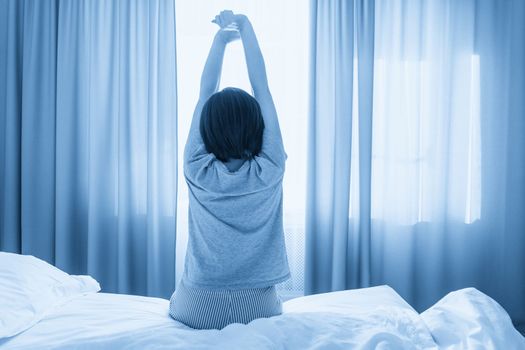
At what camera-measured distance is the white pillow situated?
49.3 inches

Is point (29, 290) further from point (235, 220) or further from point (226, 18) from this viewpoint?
point (226, 18)

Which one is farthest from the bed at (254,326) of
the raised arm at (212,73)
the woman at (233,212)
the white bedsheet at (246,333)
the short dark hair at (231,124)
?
the raised arm at (212,73)

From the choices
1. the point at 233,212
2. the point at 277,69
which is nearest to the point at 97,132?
the point at 277,69

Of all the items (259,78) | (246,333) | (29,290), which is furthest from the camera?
(29,290)

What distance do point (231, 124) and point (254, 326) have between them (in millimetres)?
515

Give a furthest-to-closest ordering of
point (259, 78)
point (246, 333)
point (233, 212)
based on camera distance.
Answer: point (259, 78) < point (233, 212) < point (246, 333)

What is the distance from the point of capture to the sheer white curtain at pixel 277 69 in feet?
8.92

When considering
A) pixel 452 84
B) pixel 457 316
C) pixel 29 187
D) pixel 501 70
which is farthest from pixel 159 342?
pixel 501 70

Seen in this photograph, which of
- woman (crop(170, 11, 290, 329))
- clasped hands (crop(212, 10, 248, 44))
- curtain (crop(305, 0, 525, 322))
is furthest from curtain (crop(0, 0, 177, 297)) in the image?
woman (crop(170, 11, 290, 329))

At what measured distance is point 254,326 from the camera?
1039 millimetres

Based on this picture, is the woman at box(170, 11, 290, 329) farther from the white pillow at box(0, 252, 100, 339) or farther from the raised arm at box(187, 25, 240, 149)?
the white pillow at box(0, 252, 100, 339)

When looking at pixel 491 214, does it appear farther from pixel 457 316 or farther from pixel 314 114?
pixel 457 316

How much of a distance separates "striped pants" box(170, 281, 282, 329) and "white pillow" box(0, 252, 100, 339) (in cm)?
49

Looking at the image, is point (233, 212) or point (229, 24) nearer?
point (233, 212)
